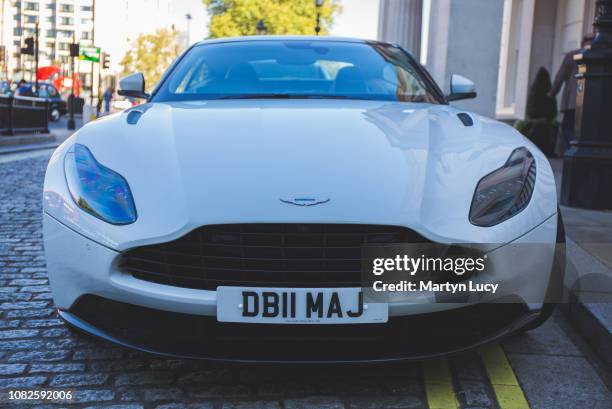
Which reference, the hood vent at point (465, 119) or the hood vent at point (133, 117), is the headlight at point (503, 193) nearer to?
the hood vent at point (465, 119)

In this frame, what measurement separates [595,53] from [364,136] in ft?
13.7

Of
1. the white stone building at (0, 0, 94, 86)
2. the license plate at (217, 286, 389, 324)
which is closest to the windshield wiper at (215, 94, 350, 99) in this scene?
the license plate at (217, 286, 389, 324)

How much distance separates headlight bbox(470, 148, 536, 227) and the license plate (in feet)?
1.64

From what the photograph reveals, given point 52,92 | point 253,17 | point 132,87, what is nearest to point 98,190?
point 132,87

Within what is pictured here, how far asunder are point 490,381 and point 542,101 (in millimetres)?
12478

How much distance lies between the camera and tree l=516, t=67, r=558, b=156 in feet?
47.2

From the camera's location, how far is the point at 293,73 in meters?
4.33

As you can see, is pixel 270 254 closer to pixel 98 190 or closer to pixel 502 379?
pixel 98 190

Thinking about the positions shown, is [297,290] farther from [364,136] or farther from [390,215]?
[364,136]

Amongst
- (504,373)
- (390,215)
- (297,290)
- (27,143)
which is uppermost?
(390,215)

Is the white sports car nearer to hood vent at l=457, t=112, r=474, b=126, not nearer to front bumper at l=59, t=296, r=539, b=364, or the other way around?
front bumper at l=59, t=296, r=539, b=364

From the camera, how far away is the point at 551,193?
3025mm

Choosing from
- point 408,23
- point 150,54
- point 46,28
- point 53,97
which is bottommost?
point 53,97

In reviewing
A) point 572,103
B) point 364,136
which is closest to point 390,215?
point 364,136
